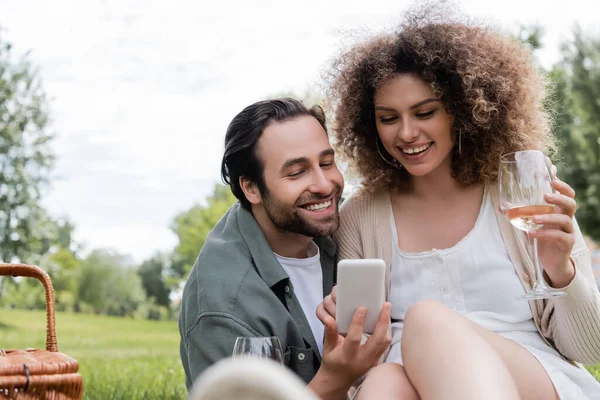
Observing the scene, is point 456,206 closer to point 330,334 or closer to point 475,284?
point 475,284

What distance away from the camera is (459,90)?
3447 mm

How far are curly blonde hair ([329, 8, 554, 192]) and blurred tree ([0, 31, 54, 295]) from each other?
67.4ft

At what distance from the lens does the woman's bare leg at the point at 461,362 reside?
2.18 meters

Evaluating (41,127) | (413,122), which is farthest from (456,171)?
(41,127)

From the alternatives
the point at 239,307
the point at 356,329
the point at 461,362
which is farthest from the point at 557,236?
the point at 239,307

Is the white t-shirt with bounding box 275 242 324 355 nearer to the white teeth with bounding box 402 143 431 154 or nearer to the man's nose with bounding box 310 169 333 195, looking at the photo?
the man's nose with bounding box 310 169 333 195

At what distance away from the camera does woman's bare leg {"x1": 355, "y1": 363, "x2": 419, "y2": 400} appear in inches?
100

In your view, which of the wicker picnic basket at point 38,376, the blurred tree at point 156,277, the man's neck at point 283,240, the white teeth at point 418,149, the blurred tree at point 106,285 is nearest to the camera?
the wicker picnic basket at point 38,376

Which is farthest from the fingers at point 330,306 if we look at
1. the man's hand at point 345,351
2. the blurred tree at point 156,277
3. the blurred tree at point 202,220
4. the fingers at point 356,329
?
the blurred tree at point 156,277

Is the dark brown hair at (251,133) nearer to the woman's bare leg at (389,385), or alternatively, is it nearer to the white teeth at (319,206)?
the white teeth at (319,206)

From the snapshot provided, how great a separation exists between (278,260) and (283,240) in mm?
147

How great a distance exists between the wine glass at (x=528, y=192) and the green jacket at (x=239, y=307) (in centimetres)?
109

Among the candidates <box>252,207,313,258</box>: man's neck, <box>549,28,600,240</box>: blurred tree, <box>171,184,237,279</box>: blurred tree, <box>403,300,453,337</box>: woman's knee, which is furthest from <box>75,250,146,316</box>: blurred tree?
<box>403,300,453,337</box>: woman's knee

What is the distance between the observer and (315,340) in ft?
10.9
